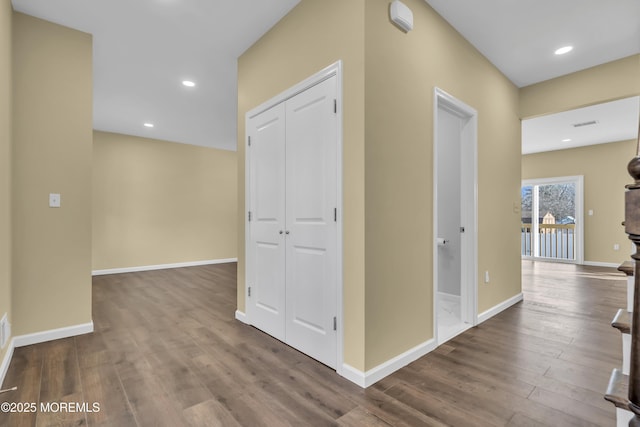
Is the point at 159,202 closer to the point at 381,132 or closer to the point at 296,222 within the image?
the point at 296,222

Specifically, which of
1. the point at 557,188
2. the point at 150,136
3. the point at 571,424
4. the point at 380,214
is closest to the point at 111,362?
Answer: the point at 380,214

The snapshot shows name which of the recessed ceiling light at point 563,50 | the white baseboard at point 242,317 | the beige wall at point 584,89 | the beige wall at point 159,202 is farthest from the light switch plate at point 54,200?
the beige wall at point 584,89

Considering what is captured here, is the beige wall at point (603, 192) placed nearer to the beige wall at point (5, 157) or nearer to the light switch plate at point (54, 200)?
the light switch plate at point (54, 200)


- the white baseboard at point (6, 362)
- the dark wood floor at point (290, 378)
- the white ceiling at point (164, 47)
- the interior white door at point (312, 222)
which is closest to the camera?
the dark wood floor at point (290, 378)

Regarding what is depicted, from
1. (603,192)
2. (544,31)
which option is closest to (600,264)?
(603,192)

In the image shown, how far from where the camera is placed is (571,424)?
1562 mm

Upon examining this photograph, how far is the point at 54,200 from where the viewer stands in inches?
→ 107

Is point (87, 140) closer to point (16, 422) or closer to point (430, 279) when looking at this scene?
point (16, 422)

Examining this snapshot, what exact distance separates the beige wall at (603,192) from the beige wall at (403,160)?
19.0 ft

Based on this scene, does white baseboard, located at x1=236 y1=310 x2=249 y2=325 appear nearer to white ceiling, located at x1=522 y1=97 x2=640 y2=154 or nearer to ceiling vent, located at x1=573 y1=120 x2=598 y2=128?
white ceiling, located at x1=522 y1=97 x2=640 y2=154

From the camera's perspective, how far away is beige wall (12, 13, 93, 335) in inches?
102

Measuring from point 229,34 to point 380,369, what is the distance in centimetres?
306

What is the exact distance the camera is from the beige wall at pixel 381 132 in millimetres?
1941

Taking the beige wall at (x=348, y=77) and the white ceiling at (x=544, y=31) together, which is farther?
the white ceiling at (x=544, y=31)
